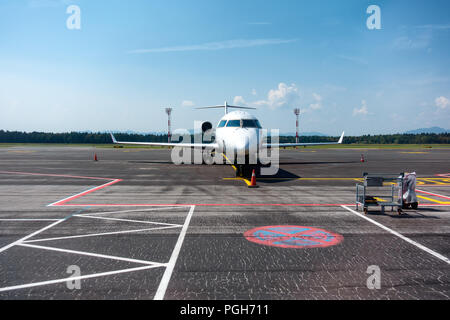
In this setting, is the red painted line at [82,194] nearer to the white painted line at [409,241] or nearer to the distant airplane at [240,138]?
the distant airplane at [240,138]

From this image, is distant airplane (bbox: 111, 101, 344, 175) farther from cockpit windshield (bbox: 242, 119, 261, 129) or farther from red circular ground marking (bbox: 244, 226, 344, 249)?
red circular ground marking (bbox: 244, 226, 344, 249)

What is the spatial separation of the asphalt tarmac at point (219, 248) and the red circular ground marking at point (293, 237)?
0.09 ft

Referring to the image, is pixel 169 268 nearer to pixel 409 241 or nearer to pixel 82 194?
pixel 409 241

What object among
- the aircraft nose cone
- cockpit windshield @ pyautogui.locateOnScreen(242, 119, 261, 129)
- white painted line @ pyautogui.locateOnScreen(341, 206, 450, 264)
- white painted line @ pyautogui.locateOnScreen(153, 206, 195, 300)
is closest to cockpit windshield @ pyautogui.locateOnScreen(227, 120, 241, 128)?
cockpit windshield @ pyautogui.locateOnScreen(242, 119, 261, 129)

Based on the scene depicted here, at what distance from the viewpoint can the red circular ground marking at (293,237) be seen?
6.64 metres

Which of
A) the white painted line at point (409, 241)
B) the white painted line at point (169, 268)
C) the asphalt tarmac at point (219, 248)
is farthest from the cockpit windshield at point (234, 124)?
the white painted line at point (169, 268)

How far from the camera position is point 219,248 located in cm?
636

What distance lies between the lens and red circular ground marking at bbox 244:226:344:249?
6641 millimetres

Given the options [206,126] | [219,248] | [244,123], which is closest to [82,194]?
[219,248]
